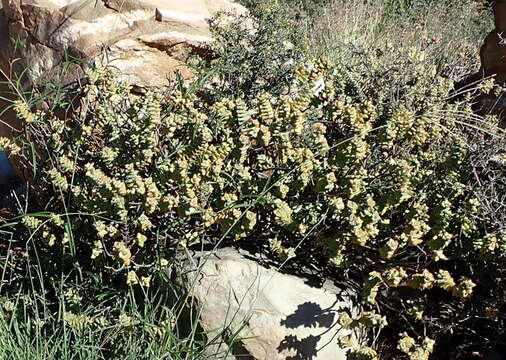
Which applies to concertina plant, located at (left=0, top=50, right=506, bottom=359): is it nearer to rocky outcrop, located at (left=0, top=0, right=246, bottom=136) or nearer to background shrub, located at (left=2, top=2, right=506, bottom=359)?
background shrub, located at (left=2, top=2, right=506, bottom=359)

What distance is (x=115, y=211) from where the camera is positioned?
10.7 feet

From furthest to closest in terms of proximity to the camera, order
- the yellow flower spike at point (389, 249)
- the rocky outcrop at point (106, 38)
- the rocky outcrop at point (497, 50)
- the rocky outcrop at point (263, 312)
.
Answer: the rocky outcrop at point (497, 50) < the rocky outcrop at point (106, 38) < the rocky outcrop at point (263, 312) < the yellow flower spike at point (389, 249)

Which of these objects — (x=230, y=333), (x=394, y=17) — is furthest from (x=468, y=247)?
(x=394, y=17)

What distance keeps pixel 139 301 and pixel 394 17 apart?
6.30 metres

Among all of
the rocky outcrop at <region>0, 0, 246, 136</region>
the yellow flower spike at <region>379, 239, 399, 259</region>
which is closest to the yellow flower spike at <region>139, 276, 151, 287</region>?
the yellow flower spike at <region>379, 239, 399, 259</region>

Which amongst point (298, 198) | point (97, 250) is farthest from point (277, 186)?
point (97, 250)

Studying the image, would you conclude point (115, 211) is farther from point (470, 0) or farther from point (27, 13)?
point (470, 0)

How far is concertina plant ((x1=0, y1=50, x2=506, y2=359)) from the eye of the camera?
3.20m

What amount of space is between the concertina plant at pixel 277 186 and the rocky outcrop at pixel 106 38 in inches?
21.3

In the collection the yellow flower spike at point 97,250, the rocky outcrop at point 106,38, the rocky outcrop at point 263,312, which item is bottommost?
the rocky outcrop at point 263,312

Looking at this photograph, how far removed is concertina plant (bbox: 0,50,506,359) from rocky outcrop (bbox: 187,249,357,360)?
0.14 m

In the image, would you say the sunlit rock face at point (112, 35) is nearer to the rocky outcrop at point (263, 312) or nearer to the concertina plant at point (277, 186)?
the concertina plant at point (277, 186)

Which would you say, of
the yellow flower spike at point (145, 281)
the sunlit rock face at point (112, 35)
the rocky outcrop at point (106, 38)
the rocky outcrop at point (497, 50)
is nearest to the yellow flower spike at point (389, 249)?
the yellow flower spike at point (145, 281)

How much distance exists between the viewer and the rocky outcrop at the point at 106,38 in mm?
4117
